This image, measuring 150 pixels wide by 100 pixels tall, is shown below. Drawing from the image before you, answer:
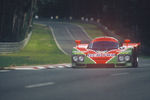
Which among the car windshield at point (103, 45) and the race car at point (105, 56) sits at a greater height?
the car windshield at point (103, 45)

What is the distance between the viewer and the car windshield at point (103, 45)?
50.4 ft

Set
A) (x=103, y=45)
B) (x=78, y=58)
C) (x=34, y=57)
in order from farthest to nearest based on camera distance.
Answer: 1. (x=34, y=57)
2. (x=103, y=45)
3. (x=78, y=58)

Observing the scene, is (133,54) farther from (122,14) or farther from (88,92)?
(122,14)

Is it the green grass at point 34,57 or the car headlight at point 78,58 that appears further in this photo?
the green grass at point 34,57

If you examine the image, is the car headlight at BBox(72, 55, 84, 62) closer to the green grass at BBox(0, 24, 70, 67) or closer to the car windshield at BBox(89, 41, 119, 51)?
the car windshield at BBox(89, 41, 119, 51)

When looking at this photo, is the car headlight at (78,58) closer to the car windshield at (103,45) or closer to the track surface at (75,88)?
the car windshield at (103,45)

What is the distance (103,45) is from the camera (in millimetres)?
15664

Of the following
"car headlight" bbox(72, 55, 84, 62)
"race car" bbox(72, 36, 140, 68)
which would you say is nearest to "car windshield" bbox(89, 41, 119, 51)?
"race car" bbox(72, 36, 140, 68)

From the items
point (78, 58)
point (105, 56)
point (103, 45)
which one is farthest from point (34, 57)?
point (105, 56)

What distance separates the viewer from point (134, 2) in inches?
3580

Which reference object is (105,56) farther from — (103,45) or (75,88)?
(75,88)

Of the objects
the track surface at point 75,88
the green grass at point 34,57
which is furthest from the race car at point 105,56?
the green grass at point 34,57

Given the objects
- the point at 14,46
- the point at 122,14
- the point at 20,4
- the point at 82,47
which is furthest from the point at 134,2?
the point at 82,47

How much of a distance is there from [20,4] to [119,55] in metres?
49.7
